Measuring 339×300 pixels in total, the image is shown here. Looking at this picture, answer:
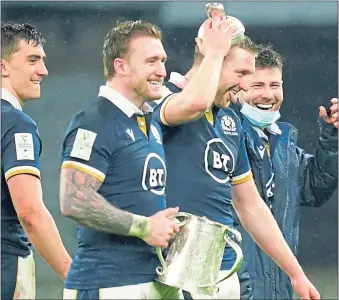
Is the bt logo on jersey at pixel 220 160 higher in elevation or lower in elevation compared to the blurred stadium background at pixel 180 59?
lower

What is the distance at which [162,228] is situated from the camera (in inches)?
203

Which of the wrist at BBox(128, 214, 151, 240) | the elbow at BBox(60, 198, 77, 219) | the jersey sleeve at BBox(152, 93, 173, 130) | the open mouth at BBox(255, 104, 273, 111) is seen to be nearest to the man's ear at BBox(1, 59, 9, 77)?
the jersey sleeve at BBox(152, 93, 173, 130)

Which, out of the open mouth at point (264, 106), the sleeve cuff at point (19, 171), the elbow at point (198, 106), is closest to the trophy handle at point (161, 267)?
the elbow at point (198, 106)

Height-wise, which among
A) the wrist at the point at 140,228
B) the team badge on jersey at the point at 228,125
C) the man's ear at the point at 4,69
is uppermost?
the man's ear at the point at 4,69

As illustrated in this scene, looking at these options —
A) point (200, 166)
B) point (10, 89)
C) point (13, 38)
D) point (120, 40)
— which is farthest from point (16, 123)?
point (200, 166)

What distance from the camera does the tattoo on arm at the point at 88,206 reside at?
201 inches

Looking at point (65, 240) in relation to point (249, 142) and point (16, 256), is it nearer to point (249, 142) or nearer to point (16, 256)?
point (249, 142)

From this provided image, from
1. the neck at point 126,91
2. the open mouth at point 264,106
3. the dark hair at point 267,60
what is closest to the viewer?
the neck at point 126,91

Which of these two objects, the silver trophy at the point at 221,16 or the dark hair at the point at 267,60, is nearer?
the silver trophy at the point at 221,16

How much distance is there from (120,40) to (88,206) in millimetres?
723

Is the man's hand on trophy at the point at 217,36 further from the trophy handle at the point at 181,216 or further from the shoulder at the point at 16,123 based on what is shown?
the shoulder at the point at 16,123

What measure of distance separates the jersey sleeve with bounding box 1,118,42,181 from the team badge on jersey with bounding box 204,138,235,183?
69 cm

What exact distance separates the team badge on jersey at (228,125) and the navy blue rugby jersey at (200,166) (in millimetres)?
36

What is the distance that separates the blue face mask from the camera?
6.93m
